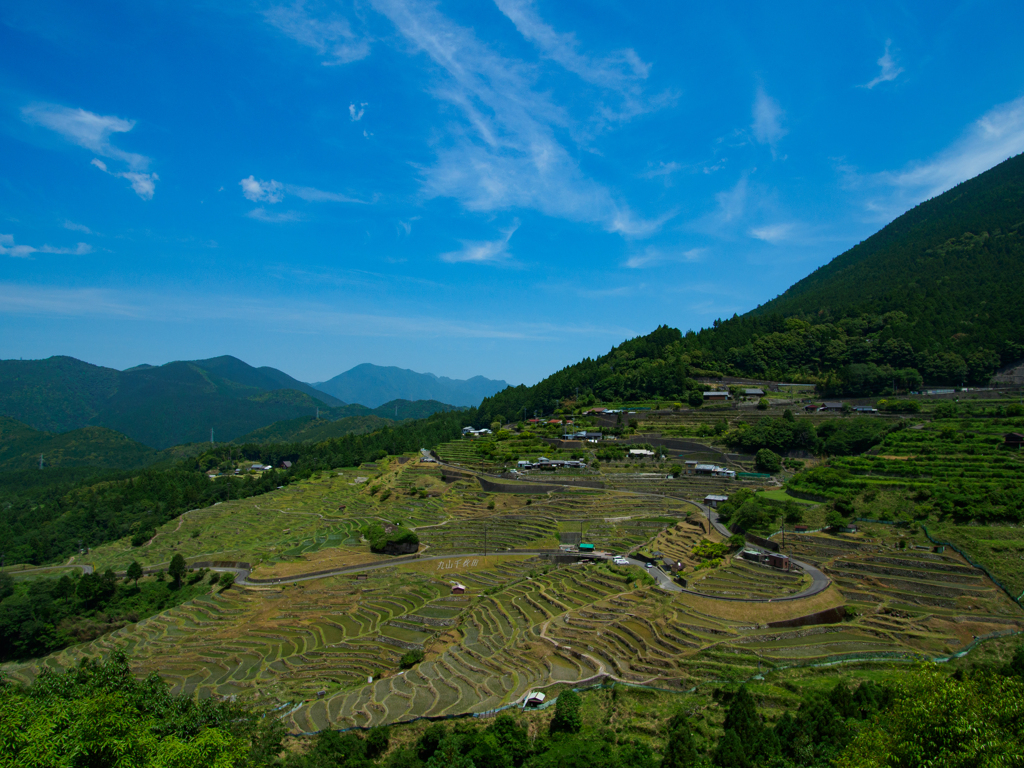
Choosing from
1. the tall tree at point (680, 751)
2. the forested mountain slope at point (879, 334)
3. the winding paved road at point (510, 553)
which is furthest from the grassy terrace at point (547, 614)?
the forested mountain slope at point (879, 334)

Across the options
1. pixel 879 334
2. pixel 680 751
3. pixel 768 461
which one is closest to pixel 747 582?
pixel 680 751

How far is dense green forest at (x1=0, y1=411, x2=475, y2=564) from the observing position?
221 ft

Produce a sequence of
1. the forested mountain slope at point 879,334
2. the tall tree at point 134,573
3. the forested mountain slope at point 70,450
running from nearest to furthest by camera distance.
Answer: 1. the tall tree at point 134,573
2. the forested mountain slope at point 879,334
3. the forested mountain slope at point 70,450

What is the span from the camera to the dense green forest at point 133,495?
221 ft

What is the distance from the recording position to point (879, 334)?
7375cm

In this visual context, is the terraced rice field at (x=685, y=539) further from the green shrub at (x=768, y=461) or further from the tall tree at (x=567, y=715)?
the tall tree at (x=567, y=715)

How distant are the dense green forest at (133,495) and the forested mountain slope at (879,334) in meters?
19.1

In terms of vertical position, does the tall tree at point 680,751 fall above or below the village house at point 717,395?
below

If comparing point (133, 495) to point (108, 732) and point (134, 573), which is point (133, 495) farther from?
point (108, 732)

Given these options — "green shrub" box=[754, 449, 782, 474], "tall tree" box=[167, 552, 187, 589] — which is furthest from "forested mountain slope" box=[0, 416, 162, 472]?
"green shrub" box=[754, 449, 782, 474]

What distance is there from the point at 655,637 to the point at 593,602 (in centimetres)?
576

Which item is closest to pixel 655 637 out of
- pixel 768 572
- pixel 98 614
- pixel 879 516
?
pixel 768 572

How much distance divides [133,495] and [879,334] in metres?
109

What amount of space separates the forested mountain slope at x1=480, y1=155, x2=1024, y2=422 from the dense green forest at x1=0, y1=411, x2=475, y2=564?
19082mm
